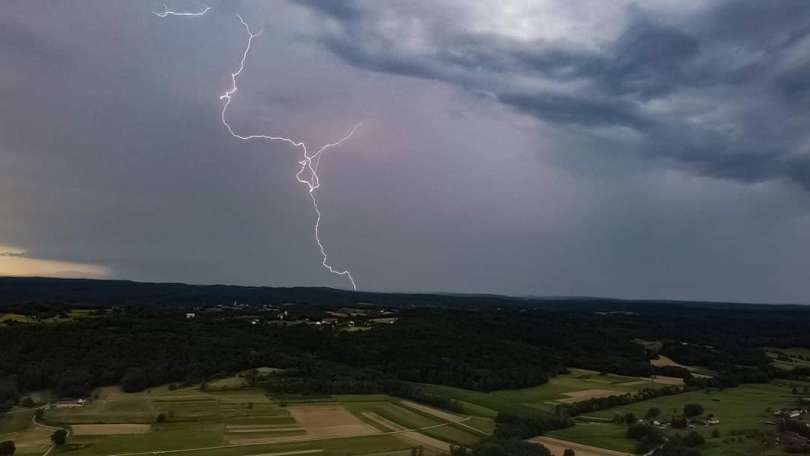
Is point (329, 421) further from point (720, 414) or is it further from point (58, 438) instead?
point (720, 414)

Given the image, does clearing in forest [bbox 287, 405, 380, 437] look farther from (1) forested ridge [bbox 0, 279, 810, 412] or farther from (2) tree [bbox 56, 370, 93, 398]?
(2) tree [bbox 56, 370, 93, 398]

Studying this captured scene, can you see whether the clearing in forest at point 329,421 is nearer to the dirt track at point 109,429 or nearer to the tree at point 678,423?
the dirt track at point 109,429

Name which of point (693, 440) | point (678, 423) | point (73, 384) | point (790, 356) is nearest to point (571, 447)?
point (693, 440)

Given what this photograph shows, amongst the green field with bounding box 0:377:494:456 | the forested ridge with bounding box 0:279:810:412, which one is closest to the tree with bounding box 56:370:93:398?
the forested ridge with bounding box 0:279:810:412

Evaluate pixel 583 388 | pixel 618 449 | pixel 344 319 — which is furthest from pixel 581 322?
pixel 618 449

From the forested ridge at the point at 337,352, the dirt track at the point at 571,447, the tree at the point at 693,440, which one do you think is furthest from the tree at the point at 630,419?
the forested ridge at the point at 337,352
